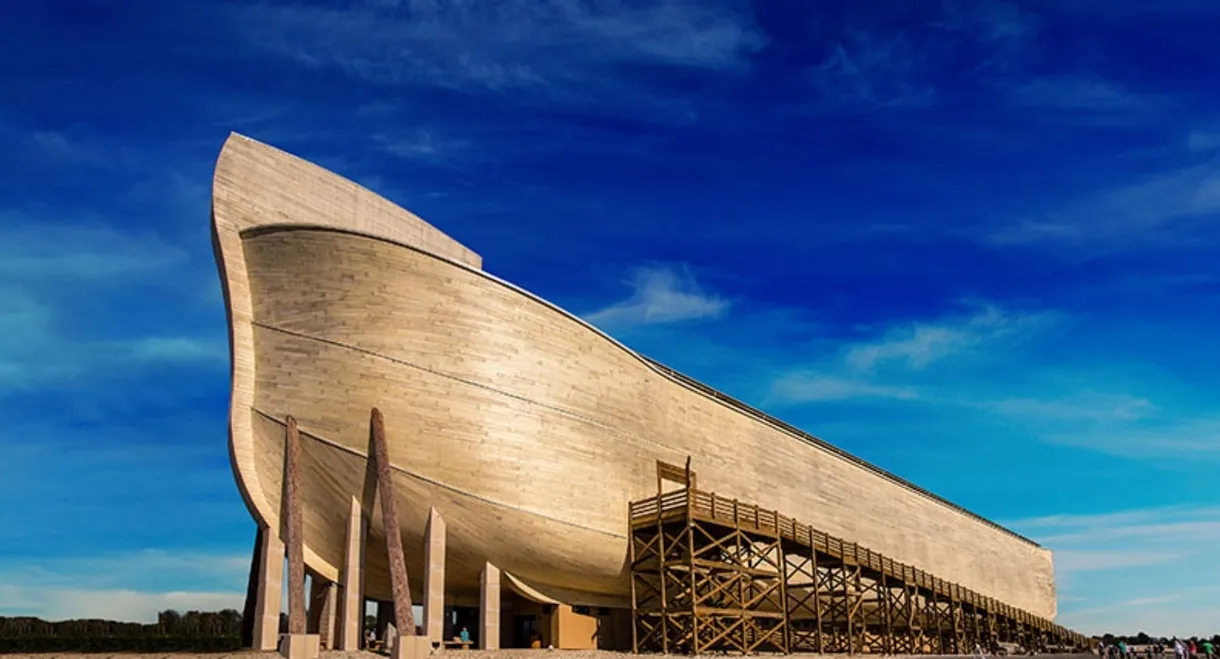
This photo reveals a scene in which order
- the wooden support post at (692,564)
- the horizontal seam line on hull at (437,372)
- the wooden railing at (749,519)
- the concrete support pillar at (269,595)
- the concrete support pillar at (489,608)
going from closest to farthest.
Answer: the concrete support pillar at (269,595), the horizontal seam line on hull at (437,372), the concrete support pillar at (489,608), the wooden support post at (692,564), the wooden railing at (749,519)

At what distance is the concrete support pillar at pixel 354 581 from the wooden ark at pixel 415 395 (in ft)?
0.84

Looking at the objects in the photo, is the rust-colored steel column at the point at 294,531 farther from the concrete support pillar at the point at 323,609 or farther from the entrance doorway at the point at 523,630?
the entrance doorway at the point at 523,630

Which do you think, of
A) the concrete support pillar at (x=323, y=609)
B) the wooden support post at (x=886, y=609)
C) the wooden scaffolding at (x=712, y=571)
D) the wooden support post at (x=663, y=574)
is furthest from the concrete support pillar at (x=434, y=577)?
the wooden support post at (x=886, y=609)

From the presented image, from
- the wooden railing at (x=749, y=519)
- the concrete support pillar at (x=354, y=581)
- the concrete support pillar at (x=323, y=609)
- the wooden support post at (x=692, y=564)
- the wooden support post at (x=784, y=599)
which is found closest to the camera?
the concrete support pillar at (x=354, y=581)

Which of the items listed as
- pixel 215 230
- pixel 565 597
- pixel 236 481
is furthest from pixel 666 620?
pixel 215 230

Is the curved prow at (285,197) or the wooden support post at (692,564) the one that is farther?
the wooden support post at (692,564)

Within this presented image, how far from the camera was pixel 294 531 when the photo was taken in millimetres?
24656

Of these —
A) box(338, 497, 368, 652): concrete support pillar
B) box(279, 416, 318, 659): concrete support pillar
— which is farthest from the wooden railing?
box(279, 416, 318, 659): concrete support pillar

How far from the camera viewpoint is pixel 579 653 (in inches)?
1033

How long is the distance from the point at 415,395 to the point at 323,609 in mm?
7070

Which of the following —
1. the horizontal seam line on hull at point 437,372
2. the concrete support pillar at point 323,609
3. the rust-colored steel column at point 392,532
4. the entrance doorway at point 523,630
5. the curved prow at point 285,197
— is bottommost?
the entrance doorway at point 523,630

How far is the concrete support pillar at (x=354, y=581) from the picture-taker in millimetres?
25391

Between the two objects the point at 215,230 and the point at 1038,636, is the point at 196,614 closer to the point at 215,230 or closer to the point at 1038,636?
the point at 215,230

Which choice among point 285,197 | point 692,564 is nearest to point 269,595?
point 285,197
